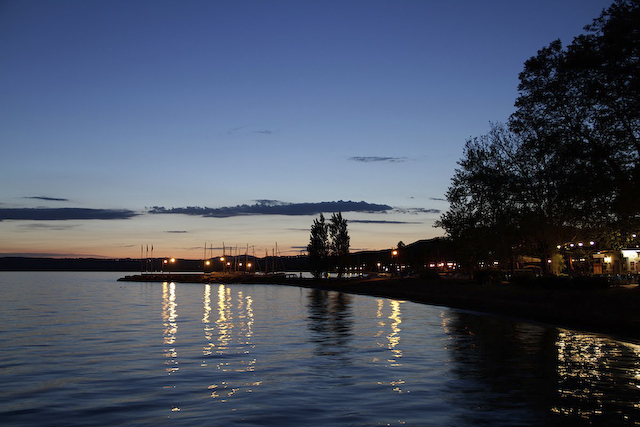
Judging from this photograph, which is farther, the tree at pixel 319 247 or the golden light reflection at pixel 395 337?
the tree at pixel 319 247

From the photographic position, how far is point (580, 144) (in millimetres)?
37375

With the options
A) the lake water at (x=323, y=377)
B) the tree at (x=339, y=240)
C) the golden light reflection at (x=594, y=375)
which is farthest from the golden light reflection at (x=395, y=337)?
the tree at (x=339, y=240)

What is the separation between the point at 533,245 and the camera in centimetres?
6238

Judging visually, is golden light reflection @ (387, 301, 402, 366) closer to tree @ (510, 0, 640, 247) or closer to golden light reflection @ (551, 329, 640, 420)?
golden light reflection @ (551, 329, 640, 420)

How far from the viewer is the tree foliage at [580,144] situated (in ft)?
110

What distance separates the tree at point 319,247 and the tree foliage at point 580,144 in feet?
287

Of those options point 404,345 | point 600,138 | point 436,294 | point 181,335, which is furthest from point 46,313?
point 600,138

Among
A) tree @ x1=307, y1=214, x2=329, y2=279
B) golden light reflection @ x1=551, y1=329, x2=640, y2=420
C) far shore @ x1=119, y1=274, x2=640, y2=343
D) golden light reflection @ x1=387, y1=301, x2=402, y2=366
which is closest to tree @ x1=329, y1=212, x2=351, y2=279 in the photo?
tree @ x1=307, y1=214, x2=329, y2=279

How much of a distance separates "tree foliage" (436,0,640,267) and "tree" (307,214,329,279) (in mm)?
87412

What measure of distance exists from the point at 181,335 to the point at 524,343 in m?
20.2

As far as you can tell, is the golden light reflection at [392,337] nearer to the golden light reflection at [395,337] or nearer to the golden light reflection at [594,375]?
the golden light reflection at [395,337]

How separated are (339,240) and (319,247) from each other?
23.8 ft

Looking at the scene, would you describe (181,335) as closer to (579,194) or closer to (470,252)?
(579,194)

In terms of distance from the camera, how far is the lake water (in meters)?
14.6
